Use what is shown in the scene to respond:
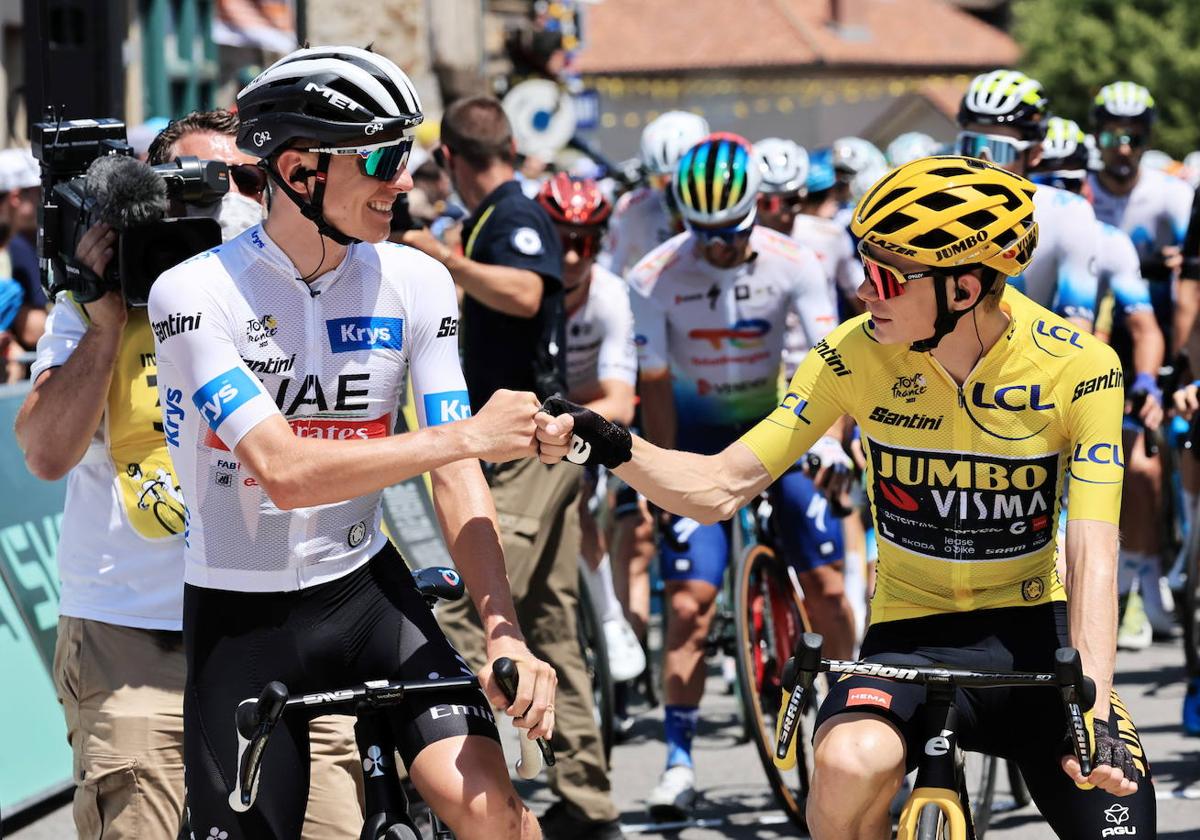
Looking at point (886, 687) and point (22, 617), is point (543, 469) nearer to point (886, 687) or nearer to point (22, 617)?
point (22, 617)

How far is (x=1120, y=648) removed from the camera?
10.0 m

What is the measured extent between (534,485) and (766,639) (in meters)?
1.17

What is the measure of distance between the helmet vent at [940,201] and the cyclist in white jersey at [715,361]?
3.06 metres

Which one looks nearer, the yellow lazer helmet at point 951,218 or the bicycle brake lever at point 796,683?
the bicycle brake lever at point 796,683

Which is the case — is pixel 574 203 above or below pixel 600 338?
above

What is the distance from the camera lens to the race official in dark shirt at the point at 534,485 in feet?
21.5

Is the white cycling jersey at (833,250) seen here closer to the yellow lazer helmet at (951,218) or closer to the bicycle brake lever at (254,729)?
the yellow lazer helmet at (951,218)

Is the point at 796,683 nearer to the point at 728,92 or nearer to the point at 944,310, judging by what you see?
the point at 944,310

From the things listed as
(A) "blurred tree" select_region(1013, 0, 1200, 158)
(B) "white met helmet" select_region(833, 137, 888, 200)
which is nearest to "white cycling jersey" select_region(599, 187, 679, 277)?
(B) "white met helmet" select_region(833, 137, 888, 200)

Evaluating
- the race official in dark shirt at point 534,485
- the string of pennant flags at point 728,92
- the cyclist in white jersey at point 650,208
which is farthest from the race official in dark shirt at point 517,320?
the string of pennant flags at point 728,92

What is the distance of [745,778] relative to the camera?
759 centimetres

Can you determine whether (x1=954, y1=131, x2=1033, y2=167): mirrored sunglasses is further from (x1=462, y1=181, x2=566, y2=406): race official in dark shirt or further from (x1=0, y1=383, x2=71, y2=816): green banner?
(x1=0, y1=383, x2=71, y2=816): green banner

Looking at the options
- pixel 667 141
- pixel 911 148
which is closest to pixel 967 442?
pixel 667 141

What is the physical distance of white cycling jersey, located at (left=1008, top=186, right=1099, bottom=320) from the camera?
7.37 meters
